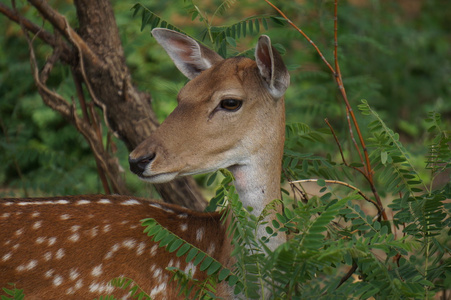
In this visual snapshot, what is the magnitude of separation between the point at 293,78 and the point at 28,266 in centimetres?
365

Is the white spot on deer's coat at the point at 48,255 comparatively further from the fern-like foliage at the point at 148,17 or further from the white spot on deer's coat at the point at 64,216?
the fern-like foliage at the point at 148,17

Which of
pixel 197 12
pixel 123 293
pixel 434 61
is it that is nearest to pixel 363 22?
pixel 434 61

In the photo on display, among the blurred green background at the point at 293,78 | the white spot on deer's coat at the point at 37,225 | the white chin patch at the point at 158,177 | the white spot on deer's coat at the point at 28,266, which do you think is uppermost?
the white chin patch at the point at 158,177

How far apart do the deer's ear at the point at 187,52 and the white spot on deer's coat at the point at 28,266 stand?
1.48 meters

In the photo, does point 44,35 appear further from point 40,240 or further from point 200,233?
point 200,233

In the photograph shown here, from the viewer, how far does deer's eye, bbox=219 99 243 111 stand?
11.8 feet

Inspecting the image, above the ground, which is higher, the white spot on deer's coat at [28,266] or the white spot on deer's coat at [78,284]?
the white spot on deer's coat at [28,266]

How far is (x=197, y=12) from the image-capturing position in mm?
4188

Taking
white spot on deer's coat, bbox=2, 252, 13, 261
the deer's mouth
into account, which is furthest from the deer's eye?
white spot on deer's coat, bbox=2, 252, 13, 261

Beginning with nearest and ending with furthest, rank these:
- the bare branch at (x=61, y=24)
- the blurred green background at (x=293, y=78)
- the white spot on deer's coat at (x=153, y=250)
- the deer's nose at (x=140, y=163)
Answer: the deer's nose at (x=140, y=163)
the white spot on deer's coat at (x=153, y=250)
the bare branch at (x=61, y=24)
the blurred green background at (x=293, y=78)

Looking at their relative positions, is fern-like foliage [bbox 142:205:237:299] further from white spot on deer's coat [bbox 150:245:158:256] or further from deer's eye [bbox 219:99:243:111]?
deer's eye [bbox 219:99:243:111]

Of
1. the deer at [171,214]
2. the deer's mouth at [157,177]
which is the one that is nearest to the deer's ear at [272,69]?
the deer at [171,214]

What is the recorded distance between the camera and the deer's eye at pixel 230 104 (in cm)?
360

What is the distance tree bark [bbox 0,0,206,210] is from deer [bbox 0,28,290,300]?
110cm
